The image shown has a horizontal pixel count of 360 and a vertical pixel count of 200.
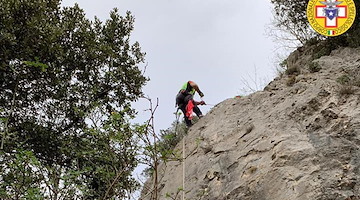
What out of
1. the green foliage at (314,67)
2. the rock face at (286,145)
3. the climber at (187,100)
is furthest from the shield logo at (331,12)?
the climber at (187,100)

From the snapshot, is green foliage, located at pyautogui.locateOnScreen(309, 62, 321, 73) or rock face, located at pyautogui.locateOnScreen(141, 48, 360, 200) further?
green foliage, located at pyautogui.locateOnScreen(309, 62, 321, 73)

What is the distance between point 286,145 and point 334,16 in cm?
526

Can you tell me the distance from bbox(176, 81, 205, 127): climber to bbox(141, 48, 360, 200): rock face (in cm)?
163

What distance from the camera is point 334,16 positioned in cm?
966

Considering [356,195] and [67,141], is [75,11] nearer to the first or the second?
[67,141]

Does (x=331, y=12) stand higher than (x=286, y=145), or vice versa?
(x=331, y=12)

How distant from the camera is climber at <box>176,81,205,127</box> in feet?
35.8

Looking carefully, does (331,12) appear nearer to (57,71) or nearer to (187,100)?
(187,100)

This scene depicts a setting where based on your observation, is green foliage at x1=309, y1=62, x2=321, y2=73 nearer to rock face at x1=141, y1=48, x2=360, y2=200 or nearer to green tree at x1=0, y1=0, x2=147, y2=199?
rock face at x1=141, y1=48, x2=360, y2=200

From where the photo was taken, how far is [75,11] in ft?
34.6

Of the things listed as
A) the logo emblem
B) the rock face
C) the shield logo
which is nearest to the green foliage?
the rock face

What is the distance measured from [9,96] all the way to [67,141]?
171cm

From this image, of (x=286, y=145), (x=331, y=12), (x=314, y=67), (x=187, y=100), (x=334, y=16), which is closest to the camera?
(x=286, y=145)

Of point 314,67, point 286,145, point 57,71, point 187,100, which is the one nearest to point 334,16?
point 314,67
